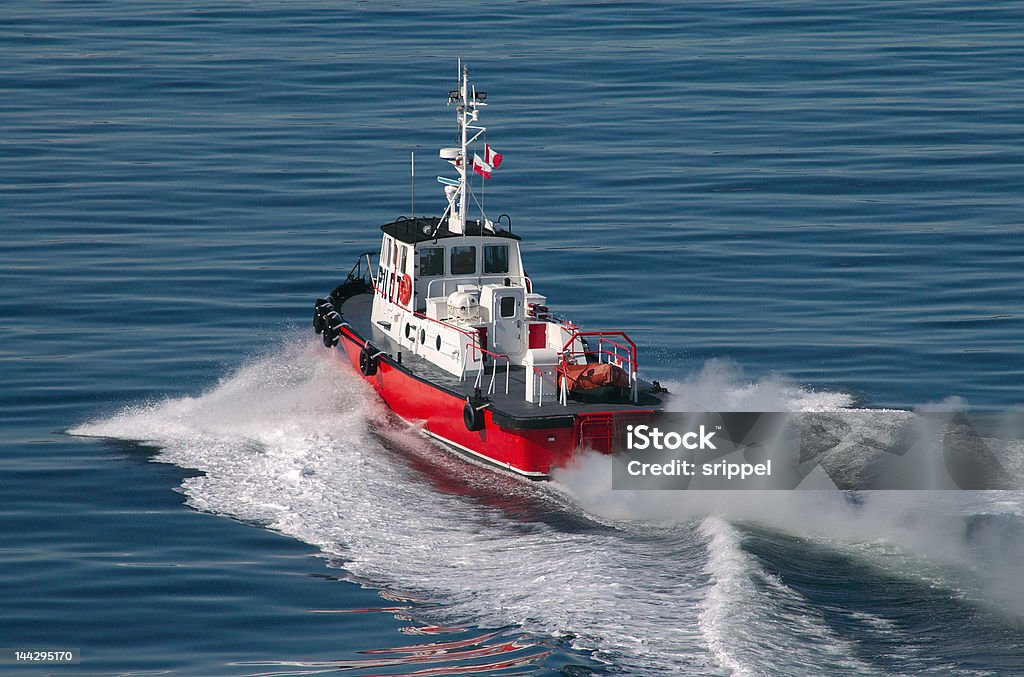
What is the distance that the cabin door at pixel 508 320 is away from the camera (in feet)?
69.7

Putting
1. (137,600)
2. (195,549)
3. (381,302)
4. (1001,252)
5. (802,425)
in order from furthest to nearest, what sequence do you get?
(1001,252) → (381,302) → (802,425) → (195,549) → (137,600)

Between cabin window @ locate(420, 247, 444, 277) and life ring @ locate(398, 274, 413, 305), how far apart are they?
0.25 meters

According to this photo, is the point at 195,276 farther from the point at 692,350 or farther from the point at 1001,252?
the point at 1001,252

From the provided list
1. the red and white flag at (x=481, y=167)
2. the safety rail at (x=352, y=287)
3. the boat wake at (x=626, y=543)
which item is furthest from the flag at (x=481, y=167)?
the safety rail at (x=352, y=287)

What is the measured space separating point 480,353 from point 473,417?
6.10ft

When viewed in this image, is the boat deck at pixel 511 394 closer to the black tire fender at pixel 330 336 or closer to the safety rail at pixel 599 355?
the safety rail at pixel 599 355

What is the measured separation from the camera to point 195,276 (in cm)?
2986

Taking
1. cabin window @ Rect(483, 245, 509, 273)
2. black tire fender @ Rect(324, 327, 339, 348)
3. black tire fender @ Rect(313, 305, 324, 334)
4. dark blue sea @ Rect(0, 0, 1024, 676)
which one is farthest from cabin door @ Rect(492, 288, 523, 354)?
black tire fender @ Rect(313, 305, 324, 334)

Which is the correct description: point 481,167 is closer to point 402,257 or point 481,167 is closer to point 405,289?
point 402,257

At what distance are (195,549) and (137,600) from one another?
1621 millimetres

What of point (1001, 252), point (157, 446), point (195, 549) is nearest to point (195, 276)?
point (157, 446)

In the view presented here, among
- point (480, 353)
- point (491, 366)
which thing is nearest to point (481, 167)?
point (480, 353)

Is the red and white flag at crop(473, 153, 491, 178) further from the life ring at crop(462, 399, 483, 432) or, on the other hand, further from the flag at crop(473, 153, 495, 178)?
the life ring at crop(462, 399, 483, 432)

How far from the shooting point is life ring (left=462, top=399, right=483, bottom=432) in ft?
63.7
